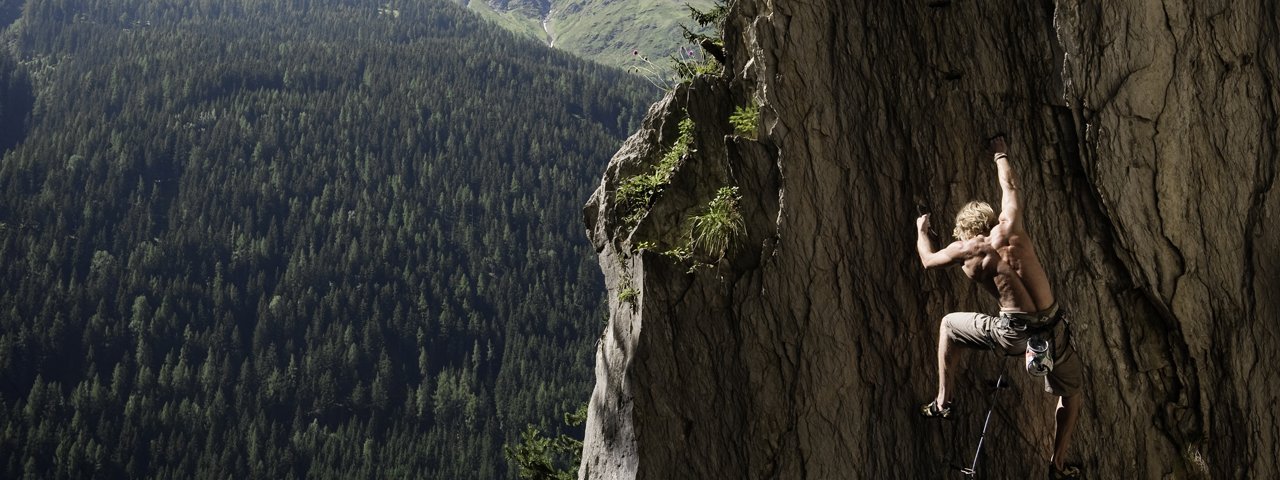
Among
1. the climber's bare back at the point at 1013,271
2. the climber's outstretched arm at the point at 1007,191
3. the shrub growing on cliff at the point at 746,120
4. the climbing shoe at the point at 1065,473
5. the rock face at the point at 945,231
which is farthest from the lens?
the shrub growing on cliff at the point at 746,120

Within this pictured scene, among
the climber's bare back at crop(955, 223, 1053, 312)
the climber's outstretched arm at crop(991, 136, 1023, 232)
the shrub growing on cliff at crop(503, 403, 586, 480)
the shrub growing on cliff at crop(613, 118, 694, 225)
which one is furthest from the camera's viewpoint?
the shrub growing on cliff at crop(503, 403, 586, 480)

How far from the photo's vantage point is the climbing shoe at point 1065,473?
10.6 metres

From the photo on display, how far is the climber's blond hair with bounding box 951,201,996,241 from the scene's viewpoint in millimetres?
10000

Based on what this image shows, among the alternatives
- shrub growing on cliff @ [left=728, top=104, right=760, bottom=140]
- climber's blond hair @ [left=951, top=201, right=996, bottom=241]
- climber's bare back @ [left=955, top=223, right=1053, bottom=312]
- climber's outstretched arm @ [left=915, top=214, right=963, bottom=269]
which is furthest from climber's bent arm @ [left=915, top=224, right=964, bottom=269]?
shrub growing on cliff @ [left=728, top=104, right=760, bottom=140]

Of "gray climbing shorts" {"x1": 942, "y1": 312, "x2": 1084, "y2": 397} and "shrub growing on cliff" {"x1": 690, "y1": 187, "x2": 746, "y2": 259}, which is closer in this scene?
"gray climbing shorts" {"x1": 942, "y1": 312, "x2": 1084, "y2": 397}

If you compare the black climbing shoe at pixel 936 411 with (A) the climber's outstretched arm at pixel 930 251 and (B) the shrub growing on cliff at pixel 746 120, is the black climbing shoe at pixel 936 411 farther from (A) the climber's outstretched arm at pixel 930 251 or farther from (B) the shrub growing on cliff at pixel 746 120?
(B) the shrub growing on cliff at pixel 746 120

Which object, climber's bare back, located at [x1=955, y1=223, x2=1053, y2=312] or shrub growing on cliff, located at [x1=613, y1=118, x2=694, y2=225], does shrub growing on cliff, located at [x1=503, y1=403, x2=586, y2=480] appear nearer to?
shrub growing on cliff, located at [x1=613, y1=118, x2=694, y2=225]

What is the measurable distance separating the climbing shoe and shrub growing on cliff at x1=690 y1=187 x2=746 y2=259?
14.3 feet

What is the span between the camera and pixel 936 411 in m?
10.9

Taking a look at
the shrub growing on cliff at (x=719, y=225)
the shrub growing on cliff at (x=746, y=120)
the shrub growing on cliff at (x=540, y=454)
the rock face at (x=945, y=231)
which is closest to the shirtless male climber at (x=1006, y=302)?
the rock face at (x=945, y=231)

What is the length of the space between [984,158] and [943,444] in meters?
3.15

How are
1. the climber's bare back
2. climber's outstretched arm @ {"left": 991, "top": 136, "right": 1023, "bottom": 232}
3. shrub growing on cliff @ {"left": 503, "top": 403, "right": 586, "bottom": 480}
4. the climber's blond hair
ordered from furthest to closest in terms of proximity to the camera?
1. shrub growing on cliff @ {"left": 503, "top": 403, "right": 586, "bottom": 480}
2. the climber's blond hair
3. climber's outstretched arm @ {"left": 991, "top": 136, "right": 1023, "bottom": 232}
4. the climber's bare back

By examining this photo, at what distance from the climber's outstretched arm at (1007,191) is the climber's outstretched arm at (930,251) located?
20.8 inches

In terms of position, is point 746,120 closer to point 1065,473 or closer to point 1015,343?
point 1015,343
